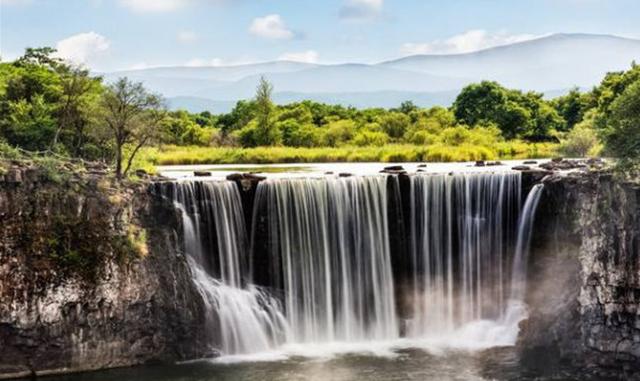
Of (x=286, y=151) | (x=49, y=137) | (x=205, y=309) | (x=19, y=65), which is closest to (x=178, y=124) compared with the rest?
(x=286, y=151)

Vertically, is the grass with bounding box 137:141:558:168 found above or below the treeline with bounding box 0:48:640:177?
below

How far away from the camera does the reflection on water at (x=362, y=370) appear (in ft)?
68.2

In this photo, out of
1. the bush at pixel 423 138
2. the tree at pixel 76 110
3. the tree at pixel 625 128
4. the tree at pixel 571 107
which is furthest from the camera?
the tree at pixel 571 107

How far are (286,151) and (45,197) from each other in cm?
2095

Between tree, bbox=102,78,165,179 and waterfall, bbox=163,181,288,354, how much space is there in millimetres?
2584

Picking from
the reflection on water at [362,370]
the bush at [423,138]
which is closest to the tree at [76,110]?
the reflection on water at [362,370]

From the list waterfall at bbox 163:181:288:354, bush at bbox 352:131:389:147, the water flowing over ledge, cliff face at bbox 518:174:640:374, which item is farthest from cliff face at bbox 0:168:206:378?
bush at bbox 352:131:389:147

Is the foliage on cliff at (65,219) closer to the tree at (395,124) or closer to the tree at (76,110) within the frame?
the tree at (76,110)

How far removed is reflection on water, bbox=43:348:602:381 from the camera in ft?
68.2

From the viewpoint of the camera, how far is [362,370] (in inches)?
843

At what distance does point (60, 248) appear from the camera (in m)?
22.1

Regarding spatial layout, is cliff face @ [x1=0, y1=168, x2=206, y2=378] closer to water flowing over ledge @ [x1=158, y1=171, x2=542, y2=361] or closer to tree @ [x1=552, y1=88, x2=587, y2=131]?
water flowing over ledge @ [x1=158, y1=171, x2=542, y2=361]

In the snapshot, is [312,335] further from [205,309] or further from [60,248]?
[60,248]

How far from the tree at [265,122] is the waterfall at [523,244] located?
97.3 ft
